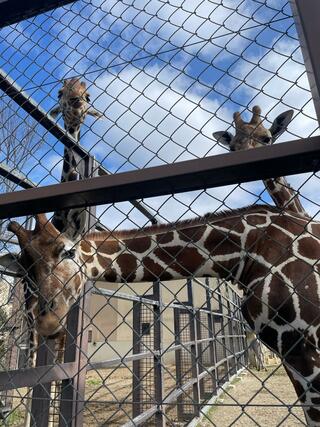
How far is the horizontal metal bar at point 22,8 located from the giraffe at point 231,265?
115 centimetres

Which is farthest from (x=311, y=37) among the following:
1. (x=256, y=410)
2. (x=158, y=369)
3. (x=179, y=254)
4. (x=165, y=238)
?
(x=256, y=410)

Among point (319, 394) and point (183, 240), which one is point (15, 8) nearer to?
point (183, 240)

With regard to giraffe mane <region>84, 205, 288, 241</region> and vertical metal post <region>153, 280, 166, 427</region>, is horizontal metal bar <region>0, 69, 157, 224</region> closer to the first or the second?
giraffe mane <region>84, 205, 288, 241</region>

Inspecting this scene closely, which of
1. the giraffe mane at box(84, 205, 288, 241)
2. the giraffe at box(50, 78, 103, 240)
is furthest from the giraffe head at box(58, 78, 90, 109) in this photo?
the giraffe mane at box(84, 205, 288, 241)

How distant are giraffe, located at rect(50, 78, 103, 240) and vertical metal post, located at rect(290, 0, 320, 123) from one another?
125 cm

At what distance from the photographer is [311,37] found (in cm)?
107

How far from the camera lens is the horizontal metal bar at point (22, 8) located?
5.64 feet

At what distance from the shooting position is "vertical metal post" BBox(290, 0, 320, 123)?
105 centimetres

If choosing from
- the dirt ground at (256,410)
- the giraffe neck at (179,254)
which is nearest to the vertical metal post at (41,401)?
the giraffe neck at (179,254)

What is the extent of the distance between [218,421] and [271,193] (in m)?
3.78

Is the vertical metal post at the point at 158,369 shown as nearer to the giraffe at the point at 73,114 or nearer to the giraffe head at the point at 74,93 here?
the giraffe at the point at 73,114

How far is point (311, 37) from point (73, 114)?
1902mm

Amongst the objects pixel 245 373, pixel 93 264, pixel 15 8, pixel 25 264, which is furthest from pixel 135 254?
pixel 245 373

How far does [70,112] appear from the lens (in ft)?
8.71
